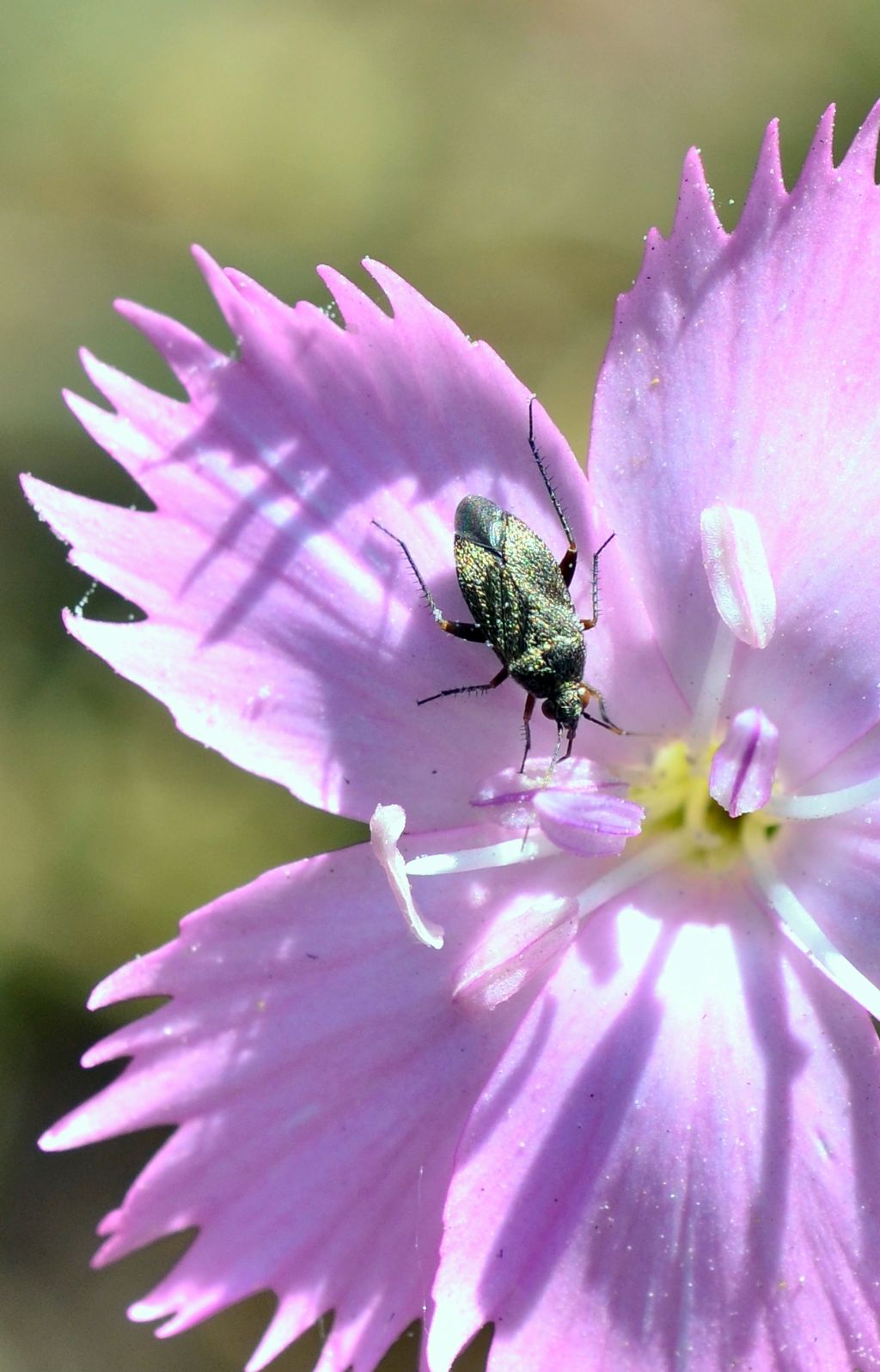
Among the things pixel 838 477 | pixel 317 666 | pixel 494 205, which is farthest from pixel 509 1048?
pixel 494 205

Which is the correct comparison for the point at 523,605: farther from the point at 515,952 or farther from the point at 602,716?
the point at 515,952

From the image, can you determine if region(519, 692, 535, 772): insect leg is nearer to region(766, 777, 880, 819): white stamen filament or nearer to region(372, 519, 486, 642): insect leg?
region(372, 519, 486, 642): insect leg

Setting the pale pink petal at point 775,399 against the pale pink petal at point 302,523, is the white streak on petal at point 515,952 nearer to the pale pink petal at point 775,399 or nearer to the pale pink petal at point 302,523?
the pale pink petal at point 302,523

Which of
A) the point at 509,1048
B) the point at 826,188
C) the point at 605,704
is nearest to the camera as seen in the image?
the point at 826,188

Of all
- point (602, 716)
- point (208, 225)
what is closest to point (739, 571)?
point (602, 716)

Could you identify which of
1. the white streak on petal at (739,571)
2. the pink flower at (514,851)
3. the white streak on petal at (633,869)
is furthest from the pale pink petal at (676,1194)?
the white streak on petal at (739,571)

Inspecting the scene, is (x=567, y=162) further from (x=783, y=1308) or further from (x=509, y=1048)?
(x=783, y=1308)
